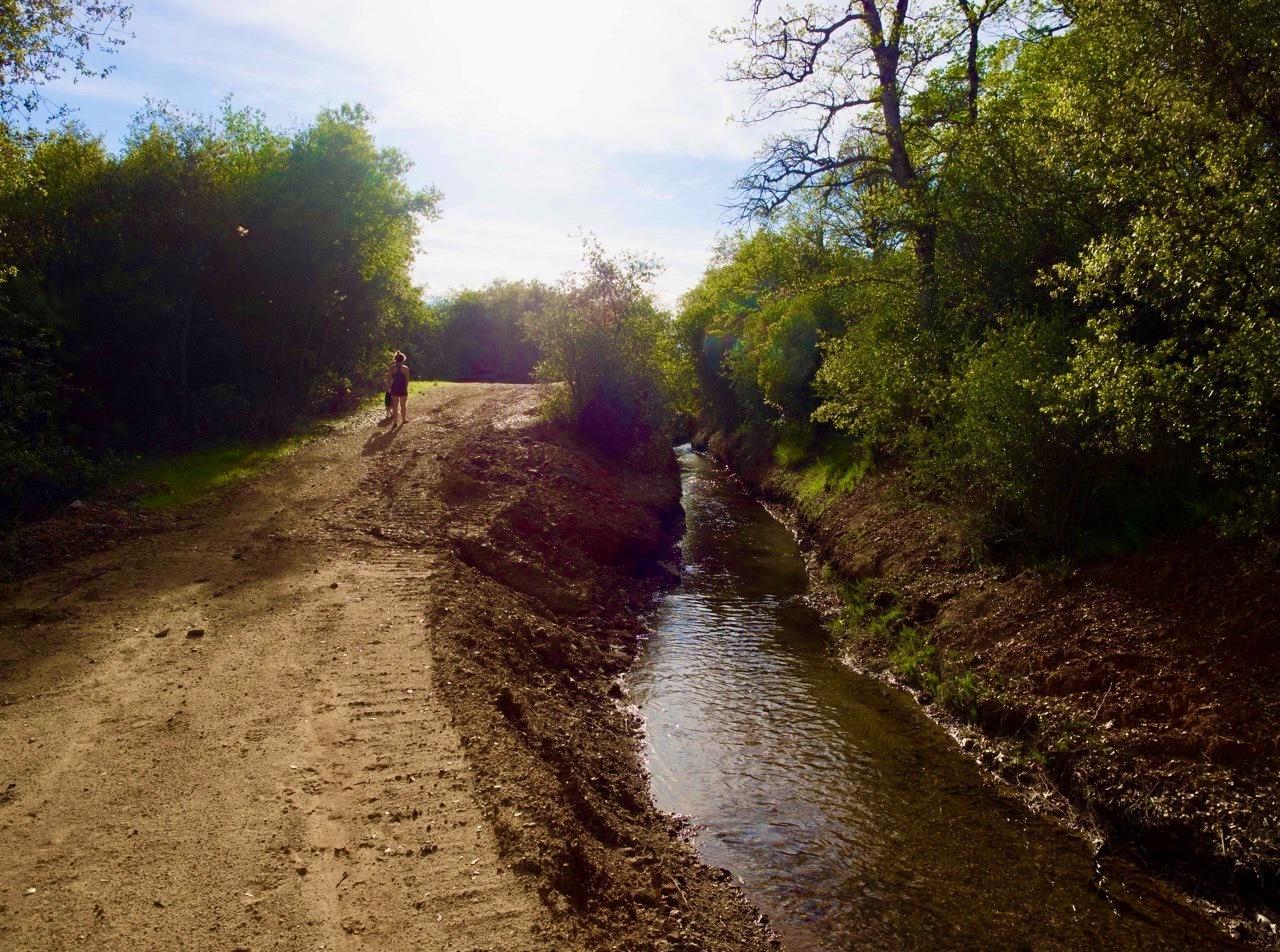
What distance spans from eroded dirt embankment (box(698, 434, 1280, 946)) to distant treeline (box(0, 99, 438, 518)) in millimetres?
15312

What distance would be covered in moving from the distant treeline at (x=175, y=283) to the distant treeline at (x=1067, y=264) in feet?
40.6

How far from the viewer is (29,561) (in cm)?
1062

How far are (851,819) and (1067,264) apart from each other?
7.40 metres

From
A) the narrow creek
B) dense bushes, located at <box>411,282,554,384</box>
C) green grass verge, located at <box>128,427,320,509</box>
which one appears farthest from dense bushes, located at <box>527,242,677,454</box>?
dense bushes, located at <box>411,282,554,384</box>

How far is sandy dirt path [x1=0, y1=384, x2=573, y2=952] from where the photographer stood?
189 inches

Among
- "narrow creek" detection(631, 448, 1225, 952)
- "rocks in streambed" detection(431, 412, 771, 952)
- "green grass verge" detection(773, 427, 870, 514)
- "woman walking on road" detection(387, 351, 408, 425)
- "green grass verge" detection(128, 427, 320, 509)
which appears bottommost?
"narrow creek" detection(631, 448, 1225, 952)

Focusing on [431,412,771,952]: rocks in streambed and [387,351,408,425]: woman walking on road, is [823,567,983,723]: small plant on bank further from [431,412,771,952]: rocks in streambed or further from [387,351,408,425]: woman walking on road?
[387,351,408,425]: woman walking on road

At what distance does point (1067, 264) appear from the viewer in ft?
31.7

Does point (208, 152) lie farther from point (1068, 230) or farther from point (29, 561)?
point (1068, 230)

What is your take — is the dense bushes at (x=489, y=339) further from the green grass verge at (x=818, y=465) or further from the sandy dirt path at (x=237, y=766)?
the sandy dirt path at (x=237, y=766)

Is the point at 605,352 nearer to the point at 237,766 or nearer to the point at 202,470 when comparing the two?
the point at 202,470

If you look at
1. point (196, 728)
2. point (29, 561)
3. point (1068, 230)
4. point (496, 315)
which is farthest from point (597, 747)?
point (496, 315)

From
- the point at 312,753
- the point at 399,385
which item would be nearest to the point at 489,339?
the point at 399,385

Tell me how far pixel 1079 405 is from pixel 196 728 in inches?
389
